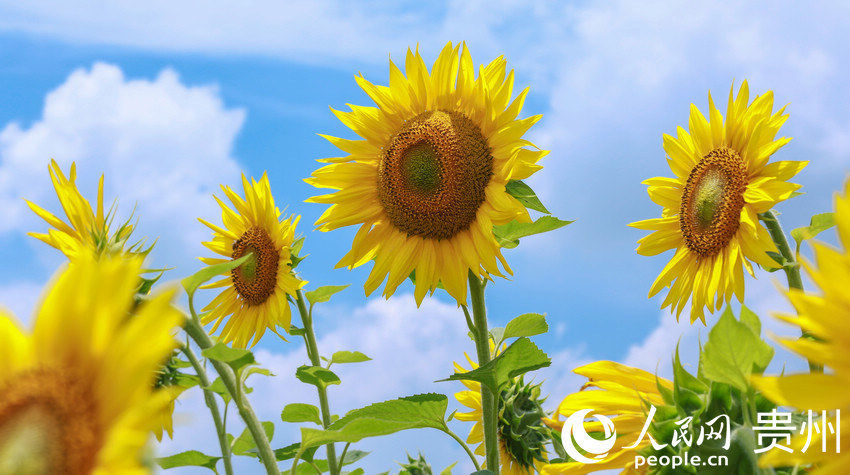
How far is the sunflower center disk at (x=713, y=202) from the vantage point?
3.33 m

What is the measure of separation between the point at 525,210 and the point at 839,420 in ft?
4.35

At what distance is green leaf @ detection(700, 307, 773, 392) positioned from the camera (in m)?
1.20

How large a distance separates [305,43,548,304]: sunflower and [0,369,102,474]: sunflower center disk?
1.36 metres

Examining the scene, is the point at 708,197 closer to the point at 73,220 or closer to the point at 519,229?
the point at 519,229

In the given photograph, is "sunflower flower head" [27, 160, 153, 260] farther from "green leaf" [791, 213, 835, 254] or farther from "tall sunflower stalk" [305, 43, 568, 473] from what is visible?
"green leaf" [791, 213, 835, 254]

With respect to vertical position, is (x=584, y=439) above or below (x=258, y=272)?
below

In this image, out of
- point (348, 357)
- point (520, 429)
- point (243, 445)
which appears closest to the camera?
point (243, 445)

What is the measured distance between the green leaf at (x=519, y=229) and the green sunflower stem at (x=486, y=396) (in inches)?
7.5

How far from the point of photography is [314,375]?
8.48ft

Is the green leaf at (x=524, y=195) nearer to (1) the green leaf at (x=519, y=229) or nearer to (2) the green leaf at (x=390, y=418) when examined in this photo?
(1) the green leaf at (x=519, y=229)

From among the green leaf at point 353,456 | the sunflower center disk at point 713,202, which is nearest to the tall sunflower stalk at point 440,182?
the green leaf at point 353,456

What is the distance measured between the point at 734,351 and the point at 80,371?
103 cm

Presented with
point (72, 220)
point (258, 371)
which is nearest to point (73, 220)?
point (72, 220)

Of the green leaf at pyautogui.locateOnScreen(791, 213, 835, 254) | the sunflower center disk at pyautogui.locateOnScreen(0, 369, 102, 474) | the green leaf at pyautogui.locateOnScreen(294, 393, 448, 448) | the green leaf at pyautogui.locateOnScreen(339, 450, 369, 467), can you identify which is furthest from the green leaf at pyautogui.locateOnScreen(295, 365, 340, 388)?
the green leaf at pyautogui.locateOnScreen(791, 213, 835, 254)
